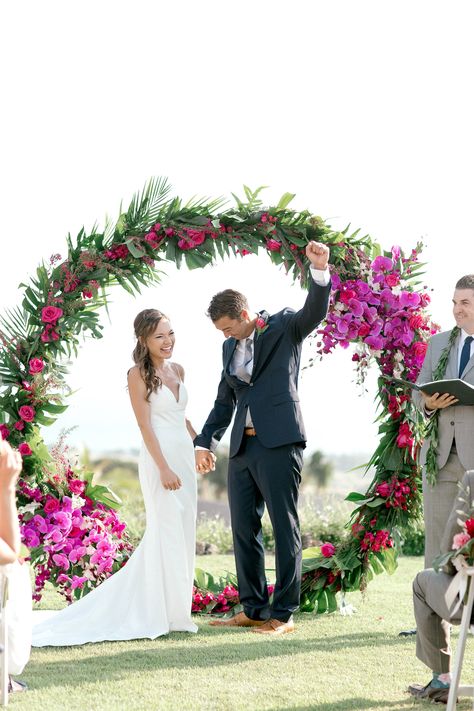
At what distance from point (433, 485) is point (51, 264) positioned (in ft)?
10.7

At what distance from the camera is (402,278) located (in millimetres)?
7355

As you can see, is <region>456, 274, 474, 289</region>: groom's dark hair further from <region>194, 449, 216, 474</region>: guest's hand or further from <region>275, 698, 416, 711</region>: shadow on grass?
<region>275, 698, 416, 711</region>: shadow on grass

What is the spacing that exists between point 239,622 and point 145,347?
1.94 meters

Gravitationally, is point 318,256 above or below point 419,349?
above

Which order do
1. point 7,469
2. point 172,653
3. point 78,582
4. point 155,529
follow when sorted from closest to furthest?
point 7,469
point 172,653
point 155,529
point 78,582

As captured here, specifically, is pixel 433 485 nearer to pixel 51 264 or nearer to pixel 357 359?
pixel 357 359

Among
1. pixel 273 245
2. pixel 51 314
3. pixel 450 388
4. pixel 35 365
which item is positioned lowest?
pixel 450 388

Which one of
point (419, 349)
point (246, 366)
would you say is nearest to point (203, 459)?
point (246, 366)

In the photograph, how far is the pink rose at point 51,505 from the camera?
279 inches

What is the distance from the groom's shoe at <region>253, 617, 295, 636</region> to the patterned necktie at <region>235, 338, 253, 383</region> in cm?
155

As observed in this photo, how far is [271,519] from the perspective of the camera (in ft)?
21.0

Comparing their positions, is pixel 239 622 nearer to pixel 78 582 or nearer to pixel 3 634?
pixel 78 582

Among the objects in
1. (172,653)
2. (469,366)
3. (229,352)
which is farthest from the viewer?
(229,352)

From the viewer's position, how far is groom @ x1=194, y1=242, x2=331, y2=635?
626 cm
